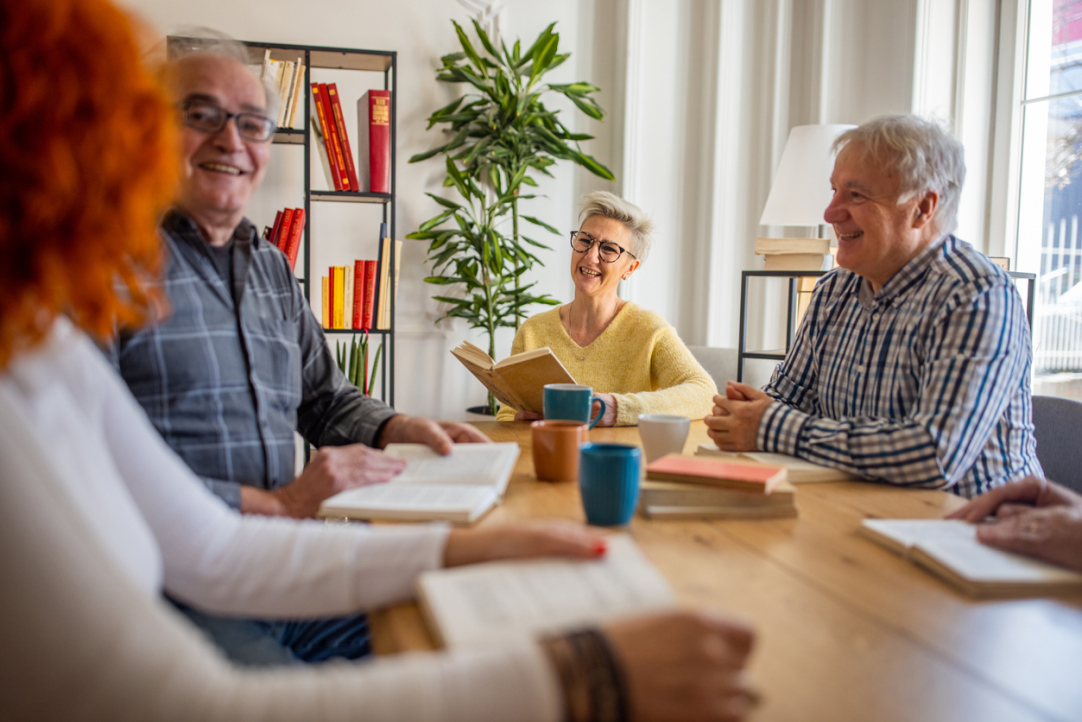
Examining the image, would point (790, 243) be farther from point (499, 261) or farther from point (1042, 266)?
point (499, 261)

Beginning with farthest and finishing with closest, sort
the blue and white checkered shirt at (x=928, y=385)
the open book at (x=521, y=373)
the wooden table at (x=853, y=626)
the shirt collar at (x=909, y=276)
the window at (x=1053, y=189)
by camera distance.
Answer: the window at (x=1053, y=189), the open book at (x=521, y=373), the shirt collar at (x=909, y=276), the blue and white checkered shirt at (x=928, y=385), the wooden table at (x=853, y=626)

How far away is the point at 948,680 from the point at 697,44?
11.8 feet

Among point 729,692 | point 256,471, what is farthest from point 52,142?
point 256,471

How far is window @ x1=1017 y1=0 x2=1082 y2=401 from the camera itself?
2.83m

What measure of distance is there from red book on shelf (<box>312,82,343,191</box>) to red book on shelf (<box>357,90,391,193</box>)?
0.10 m

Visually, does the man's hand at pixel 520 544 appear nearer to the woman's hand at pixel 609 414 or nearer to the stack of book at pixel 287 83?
the woman's hand at pixel 609 414

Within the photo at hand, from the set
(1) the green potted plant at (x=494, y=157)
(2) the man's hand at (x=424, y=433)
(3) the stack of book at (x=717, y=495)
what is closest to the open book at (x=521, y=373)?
(2) the man's hand at (x=424, y=433)

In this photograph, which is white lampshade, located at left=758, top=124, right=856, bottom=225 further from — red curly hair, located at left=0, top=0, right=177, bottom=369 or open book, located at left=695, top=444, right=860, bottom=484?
red curly hair, located at left=0, top=0, right=177, bottom=369

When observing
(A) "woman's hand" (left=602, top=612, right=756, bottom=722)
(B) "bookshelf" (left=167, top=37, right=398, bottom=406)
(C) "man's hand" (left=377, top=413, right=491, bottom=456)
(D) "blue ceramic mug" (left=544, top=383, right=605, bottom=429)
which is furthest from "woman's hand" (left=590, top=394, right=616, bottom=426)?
(B) "bookshelf" (left=167, top=37, right=398, bottom=406)

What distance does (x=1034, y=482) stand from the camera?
102cm

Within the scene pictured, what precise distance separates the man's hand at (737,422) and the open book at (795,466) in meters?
0.02

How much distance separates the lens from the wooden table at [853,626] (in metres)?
0.57

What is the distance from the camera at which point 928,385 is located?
134cm

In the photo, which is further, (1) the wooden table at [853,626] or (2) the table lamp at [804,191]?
(2) the table lamp at [804,191]
